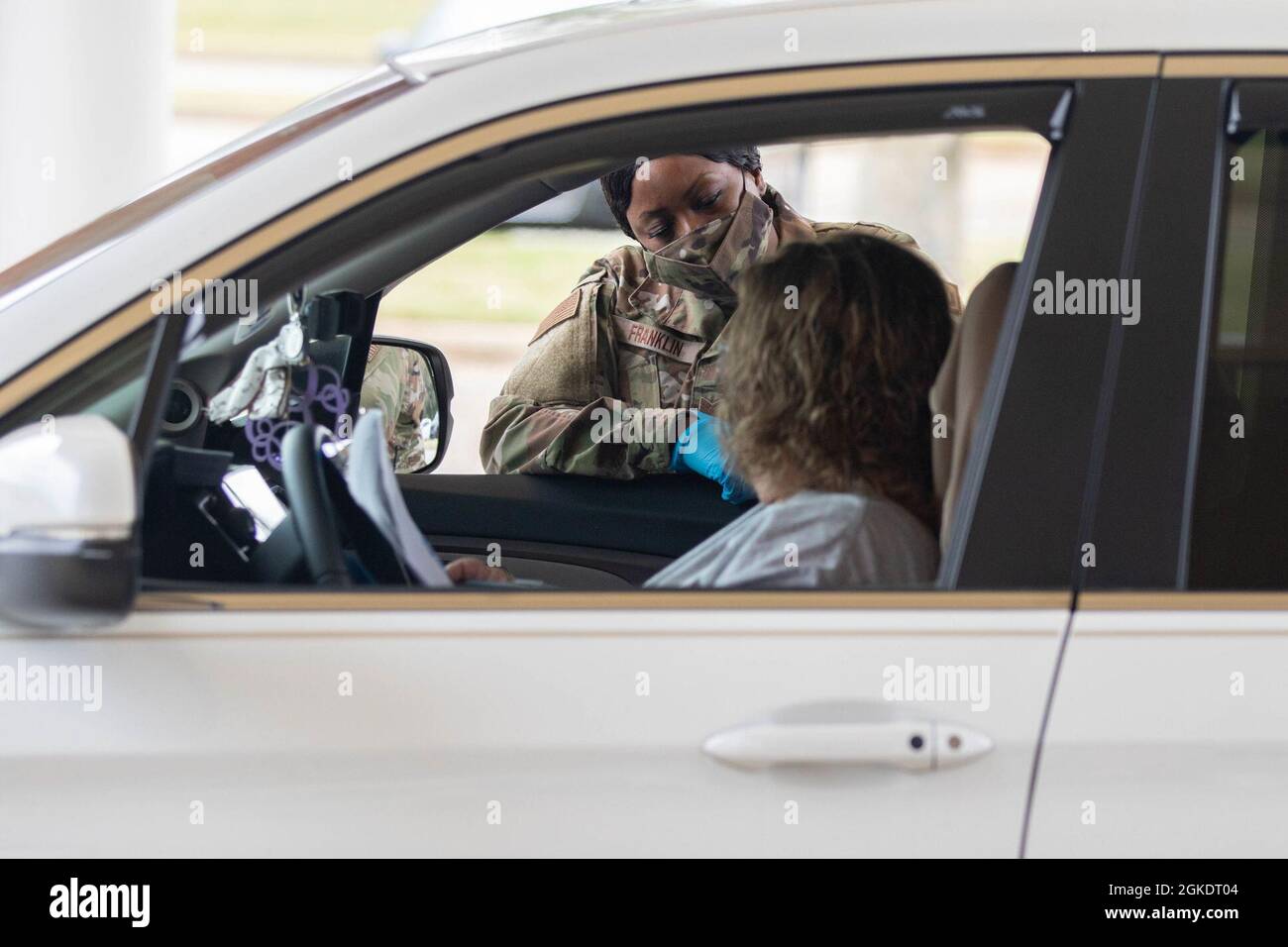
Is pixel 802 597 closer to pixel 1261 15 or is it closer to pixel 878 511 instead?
pixel 878 511

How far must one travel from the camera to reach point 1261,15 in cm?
160

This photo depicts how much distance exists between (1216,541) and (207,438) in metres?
1.59

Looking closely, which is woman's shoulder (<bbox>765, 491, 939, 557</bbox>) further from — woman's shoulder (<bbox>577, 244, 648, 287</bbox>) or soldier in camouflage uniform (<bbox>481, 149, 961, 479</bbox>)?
woman's shoulder (<bbox>577, 244, 648, 287</bbox>)

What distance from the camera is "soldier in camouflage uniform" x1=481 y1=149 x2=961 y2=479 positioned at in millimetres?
2930

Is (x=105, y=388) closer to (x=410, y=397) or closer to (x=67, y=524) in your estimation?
(x=67, y=524)

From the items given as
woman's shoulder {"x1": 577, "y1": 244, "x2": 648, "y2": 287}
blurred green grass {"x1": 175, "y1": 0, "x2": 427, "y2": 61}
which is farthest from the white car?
blurred green grass {"x1": 175, "y1": 0, "x2": 427, "y2": 61}

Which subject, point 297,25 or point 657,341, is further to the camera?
point 297,25

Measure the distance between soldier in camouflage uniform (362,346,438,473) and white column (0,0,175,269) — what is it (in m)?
2.13

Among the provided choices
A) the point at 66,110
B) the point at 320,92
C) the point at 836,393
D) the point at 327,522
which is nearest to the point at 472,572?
the point at 327,522

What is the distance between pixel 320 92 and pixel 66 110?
3.94ft

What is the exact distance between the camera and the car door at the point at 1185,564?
151 cm

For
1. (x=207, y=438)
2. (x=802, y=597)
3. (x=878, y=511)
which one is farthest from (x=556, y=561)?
(x=802, y=597)

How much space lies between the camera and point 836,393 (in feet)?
6.05

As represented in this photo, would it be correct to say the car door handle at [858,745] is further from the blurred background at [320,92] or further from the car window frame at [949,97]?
the blurred background at [320,92]
